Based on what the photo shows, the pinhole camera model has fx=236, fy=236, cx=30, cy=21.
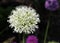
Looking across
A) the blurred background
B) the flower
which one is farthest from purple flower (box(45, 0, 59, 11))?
the flower

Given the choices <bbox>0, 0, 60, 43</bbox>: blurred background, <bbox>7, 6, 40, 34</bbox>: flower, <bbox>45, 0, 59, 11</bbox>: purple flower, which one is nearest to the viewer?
<bbox>7, 6, 40, 34</bbox>: flower

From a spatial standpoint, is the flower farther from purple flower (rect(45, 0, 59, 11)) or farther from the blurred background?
the blurred background

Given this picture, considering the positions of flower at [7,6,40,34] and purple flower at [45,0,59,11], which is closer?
flower at [7,6,40,34]

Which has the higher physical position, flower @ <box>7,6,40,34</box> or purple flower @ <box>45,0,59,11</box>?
purple flower @ <box>45,0,59,11</box>

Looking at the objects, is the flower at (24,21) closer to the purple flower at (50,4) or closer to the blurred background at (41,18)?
the purple flower at (50,4)

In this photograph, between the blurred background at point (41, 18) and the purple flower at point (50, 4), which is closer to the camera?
the purple flower at point (50, 4)

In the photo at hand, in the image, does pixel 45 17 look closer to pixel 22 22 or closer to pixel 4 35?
pixel 4 35

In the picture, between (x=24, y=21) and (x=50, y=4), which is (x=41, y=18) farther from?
(x=24, y=21)

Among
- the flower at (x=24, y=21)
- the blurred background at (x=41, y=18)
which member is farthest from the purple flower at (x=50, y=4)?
the flower at (x=24, y=21)

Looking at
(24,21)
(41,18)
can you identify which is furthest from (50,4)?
(24,21)

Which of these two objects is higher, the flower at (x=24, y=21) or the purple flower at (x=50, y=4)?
the purple flower at (x=50, y=4)

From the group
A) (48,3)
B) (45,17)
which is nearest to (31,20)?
(48,3)

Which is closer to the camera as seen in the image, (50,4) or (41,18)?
(50,4)
